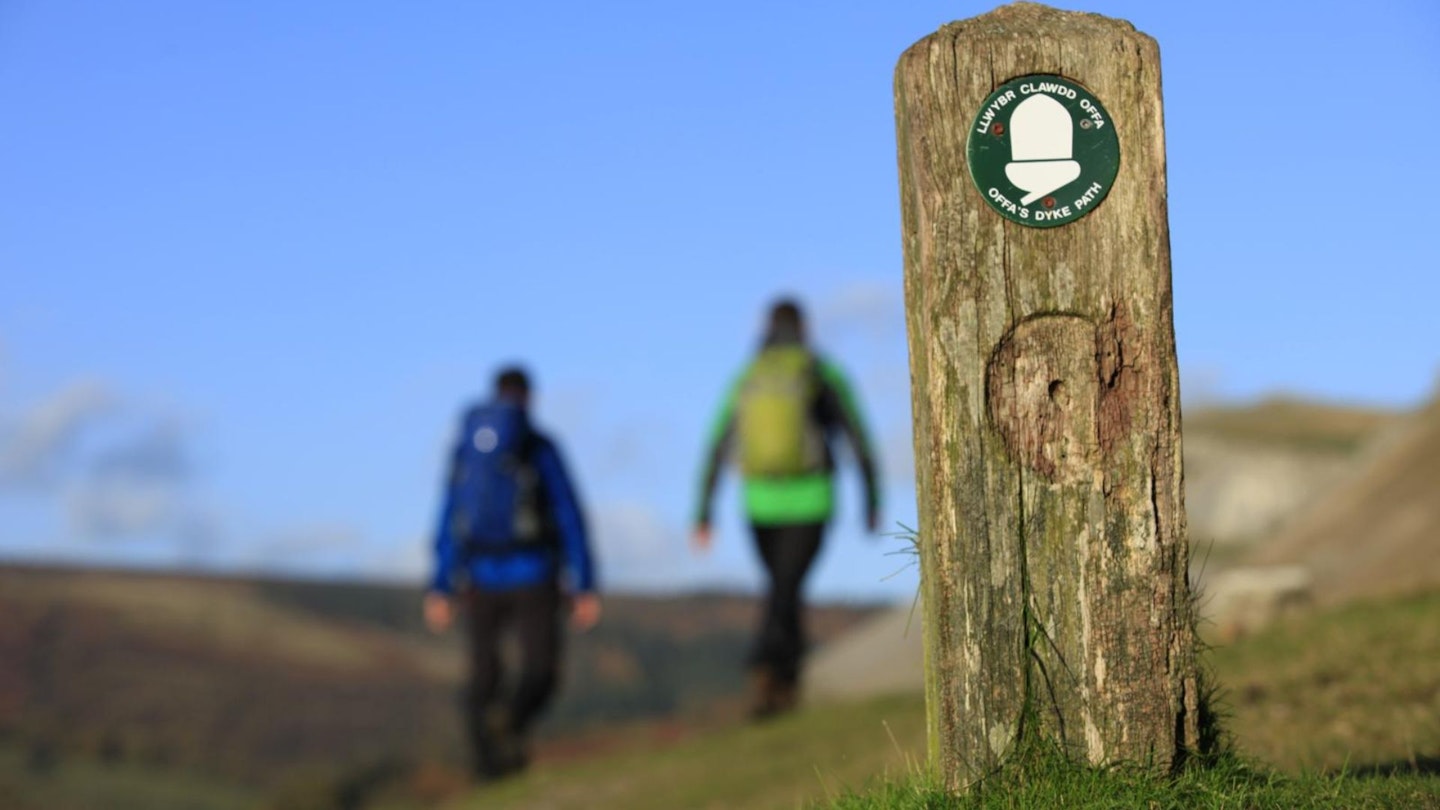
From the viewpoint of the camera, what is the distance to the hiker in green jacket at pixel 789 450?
464 inches

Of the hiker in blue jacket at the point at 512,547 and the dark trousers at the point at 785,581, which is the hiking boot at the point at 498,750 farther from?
the dark trousers at the point at 785,581

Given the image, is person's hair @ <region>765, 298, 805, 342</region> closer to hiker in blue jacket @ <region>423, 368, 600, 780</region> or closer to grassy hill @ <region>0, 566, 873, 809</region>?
hiker in blue jacket @ <region>423, 368, 600, 780</region>

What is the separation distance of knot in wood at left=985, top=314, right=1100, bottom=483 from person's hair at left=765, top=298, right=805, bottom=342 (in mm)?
6900

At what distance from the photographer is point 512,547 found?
460 inches

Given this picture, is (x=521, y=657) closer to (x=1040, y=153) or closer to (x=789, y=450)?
(x=789, y=450)

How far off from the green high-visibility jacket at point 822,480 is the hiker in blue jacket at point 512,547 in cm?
128

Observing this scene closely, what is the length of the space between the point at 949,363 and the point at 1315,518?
748 inches

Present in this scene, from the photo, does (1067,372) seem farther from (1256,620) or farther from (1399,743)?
(1256,620)

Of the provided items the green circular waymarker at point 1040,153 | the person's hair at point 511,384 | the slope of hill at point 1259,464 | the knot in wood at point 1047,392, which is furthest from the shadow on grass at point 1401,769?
the slope of hill at point 1259,464

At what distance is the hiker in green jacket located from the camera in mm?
11773

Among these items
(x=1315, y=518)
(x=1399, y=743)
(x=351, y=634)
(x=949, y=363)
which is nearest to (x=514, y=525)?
(x=1399, y=743)

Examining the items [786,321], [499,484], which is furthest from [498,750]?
[786,321]

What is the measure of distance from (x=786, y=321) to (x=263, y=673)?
10.9m

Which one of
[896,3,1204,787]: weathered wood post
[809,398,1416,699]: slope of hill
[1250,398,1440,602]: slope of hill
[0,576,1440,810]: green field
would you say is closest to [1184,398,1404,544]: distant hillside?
[809,398,1416,699]: slope of hill
